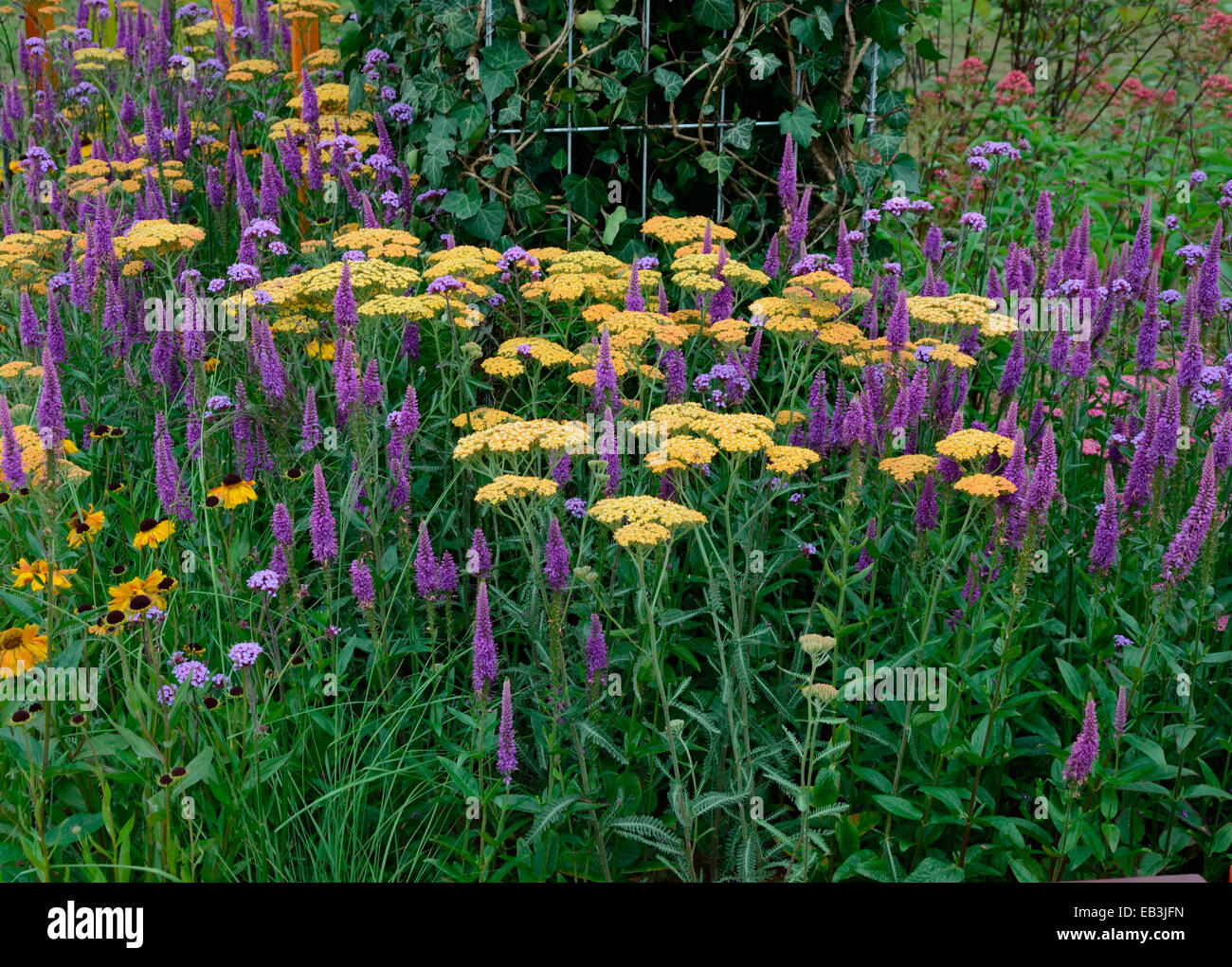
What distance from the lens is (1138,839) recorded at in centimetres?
328

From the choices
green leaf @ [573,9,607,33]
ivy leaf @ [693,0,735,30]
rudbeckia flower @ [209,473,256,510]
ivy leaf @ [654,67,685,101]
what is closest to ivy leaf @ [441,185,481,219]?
green leaf @ [573,9,607,33]

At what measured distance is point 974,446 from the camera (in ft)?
10.2

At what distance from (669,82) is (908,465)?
299 cm

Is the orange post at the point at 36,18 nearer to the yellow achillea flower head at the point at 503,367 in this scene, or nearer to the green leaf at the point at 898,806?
the yellow achillea flower head at the point at 503,367

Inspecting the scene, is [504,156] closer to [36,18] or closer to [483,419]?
[483,419]

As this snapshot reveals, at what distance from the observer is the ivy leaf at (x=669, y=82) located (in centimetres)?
550

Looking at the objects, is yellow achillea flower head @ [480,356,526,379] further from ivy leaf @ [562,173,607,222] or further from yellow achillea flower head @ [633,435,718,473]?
ivy leaf @ [562,173,607,222]

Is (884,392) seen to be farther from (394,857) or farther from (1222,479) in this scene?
(394,857)

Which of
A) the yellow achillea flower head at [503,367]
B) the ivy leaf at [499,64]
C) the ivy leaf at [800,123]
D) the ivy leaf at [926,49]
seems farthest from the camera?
the ivy leaf at [926,49]

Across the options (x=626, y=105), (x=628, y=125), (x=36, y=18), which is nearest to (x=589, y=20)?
(x=626, y=105)

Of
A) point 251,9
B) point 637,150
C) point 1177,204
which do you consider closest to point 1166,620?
point 637,150

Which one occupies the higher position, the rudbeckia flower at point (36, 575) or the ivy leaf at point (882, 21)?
the ivy leaf at point (882, 21)

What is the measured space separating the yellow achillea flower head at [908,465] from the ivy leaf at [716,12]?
3.06 metres

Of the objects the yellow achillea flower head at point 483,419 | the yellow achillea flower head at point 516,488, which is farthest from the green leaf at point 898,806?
the yellow achillea flower head at point 483,419
